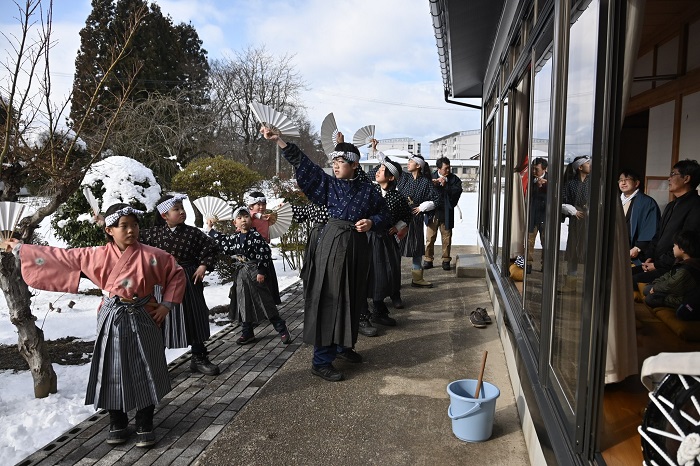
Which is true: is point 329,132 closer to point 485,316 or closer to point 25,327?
point 485,316

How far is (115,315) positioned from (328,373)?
1.70 meters

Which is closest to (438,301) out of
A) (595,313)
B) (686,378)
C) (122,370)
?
Answer: (122,370)

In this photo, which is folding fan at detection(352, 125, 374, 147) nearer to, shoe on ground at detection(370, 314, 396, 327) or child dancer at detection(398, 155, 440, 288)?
child dancer at detection(398, 155, 440, 288)

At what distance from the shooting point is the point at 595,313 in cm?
193

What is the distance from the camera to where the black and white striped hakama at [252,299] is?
511 centimetres

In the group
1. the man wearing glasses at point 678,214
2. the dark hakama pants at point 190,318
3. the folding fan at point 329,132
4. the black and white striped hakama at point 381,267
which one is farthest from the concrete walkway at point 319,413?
the folding fan at point 329,132

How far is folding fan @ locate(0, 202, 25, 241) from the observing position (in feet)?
10.2

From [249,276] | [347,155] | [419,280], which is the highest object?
[347,155]

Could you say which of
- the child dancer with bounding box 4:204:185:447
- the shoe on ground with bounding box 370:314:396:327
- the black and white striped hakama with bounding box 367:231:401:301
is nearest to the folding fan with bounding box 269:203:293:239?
the black and white striped hakama with bounding box 367:231:401:301

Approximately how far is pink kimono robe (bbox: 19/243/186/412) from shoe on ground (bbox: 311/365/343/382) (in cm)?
129

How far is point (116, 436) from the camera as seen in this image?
3.25 m

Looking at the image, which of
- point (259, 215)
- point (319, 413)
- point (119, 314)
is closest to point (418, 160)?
point (259, 215)

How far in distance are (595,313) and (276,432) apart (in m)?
2.17

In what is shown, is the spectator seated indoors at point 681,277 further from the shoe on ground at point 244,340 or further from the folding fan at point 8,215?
the folding fan at point 8,215
